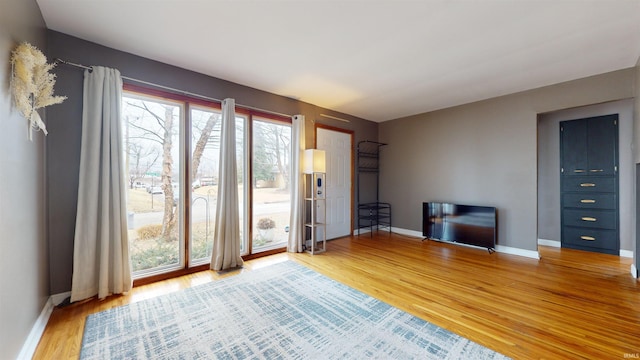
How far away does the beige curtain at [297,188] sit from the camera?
156 inches

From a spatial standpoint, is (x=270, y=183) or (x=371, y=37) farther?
(x=270, y=183)

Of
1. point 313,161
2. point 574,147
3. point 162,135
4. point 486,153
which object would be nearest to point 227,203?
point 162,135

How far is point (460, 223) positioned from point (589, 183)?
2.02 m

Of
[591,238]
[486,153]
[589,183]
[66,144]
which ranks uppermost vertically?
[486,153]

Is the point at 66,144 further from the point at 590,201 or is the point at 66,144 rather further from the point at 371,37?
the point at 590,201

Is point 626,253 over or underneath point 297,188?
underneath

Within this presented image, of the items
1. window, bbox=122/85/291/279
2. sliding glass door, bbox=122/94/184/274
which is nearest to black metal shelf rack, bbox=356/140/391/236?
window, bbox=122/85/291/279

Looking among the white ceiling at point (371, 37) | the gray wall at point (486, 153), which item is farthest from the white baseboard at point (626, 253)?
the white ceiling at point (371, 37)

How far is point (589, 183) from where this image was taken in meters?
3.90

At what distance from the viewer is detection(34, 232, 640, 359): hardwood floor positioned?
176 centimetres

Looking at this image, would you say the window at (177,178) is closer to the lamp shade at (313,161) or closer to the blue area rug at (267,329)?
the blue area rug at (267,329)

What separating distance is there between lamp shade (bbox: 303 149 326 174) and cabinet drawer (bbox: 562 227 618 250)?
14.3 ft

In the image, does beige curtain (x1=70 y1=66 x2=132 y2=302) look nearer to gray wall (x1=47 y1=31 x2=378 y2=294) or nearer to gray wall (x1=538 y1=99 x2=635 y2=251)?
gray wall (x1=47 y1=31 x2=378 y2=294)

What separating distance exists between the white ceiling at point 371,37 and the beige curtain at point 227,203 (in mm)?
677
